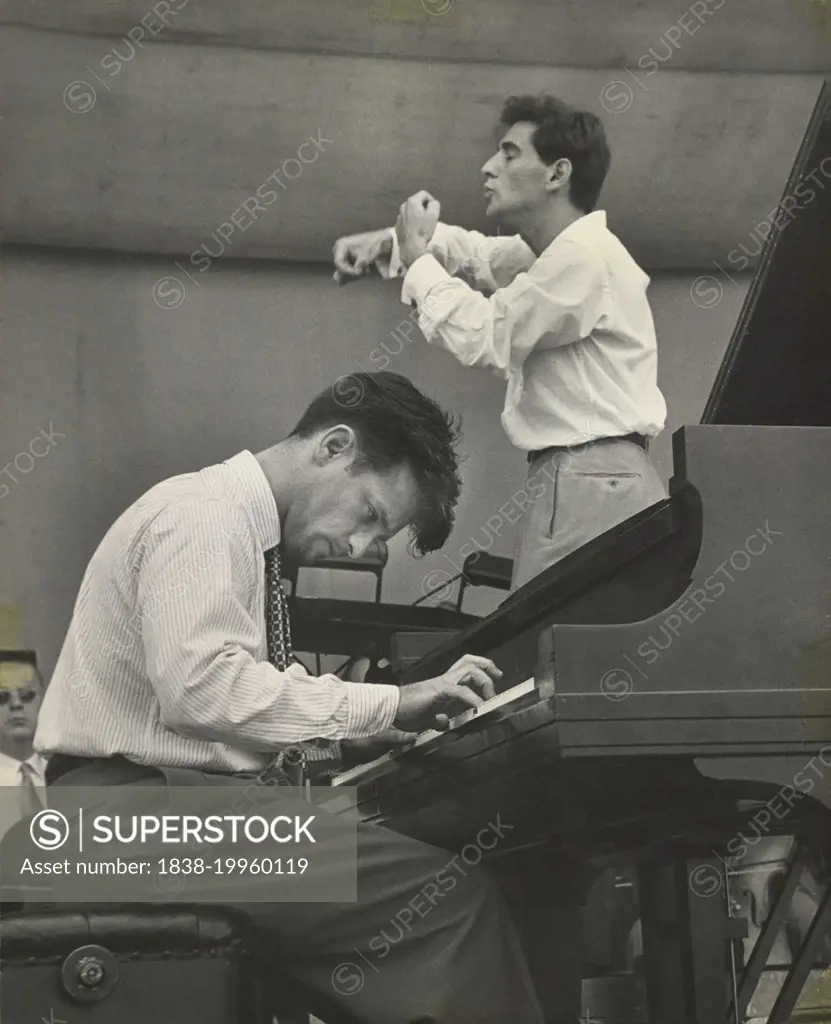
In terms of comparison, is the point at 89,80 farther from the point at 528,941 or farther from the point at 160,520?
the point at 528,941

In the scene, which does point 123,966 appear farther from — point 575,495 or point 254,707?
point 575,495

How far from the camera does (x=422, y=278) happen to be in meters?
3.36

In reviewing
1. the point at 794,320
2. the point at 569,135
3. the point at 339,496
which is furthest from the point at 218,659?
the point at 569,135

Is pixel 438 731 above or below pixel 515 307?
below

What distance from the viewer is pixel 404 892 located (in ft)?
5.70

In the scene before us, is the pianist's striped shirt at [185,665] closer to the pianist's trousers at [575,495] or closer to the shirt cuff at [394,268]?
the pianist's trousers at [575,495]

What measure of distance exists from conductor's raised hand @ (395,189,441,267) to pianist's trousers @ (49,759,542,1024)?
1.88 metres

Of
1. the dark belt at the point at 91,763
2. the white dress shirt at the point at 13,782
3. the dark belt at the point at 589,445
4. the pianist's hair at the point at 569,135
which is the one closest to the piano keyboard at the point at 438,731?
the dark belt at the point at 91,763

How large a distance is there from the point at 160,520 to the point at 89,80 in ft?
5.78

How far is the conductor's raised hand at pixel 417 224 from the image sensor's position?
337 cm

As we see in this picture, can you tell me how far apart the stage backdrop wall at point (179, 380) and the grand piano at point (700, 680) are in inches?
41.2

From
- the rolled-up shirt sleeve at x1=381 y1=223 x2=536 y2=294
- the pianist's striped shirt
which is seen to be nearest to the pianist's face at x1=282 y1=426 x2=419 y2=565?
the pianist's striped shirt

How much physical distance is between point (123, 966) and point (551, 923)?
35.6 inches

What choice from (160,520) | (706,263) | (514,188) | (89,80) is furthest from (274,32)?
(160,520)
